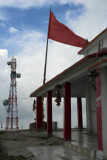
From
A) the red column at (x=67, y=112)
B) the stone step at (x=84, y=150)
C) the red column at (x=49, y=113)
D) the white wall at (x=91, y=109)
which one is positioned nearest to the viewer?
the stone step at (x=84, y=150)

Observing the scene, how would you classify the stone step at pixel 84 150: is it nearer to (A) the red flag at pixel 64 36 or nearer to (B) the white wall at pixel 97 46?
(B) the white wall at pixel 97 46

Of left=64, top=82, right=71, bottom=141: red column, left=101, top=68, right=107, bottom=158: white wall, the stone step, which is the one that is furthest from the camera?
left=64, top=82, right=71, bottom=141: red column

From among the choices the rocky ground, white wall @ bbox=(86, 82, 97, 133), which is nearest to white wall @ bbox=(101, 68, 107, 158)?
the rocky ground

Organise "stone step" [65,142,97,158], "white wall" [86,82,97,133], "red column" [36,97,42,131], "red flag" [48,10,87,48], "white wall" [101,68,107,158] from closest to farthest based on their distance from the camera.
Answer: "white wall" [101,68,107,158]
"stone step" [65,142,97,158]
"white wall" [86,82,97,133]
"red flag" [48,10,87,48]
"red column" [36,97,42,131]

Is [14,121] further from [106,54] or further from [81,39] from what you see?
[106,54]

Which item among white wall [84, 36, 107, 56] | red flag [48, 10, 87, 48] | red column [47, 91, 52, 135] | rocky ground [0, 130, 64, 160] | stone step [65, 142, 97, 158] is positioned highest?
red flag [48, 10, 87, 48]

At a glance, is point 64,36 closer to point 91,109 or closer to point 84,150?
point 91,109

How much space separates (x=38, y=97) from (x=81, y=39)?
7897mm

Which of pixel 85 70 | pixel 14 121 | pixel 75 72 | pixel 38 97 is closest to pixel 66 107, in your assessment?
pixel 75 72

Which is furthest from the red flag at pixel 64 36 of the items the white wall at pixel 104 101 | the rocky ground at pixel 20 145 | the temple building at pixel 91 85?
the white wall at pixel 104 101

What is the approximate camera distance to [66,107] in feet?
49.4

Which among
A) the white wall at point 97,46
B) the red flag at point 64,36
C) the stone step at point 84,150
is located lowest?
the stone step at point 84,150

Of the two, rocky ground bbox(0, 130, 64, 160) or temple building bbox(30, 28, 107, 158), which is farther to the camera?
rocky ground bbox(0, 130, 64, 160)

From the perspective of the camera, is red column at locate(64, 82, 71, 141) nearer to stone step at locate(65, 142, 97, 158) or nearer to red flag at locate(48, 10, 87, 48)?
stone step at locate(65, 142, 97, 158)
